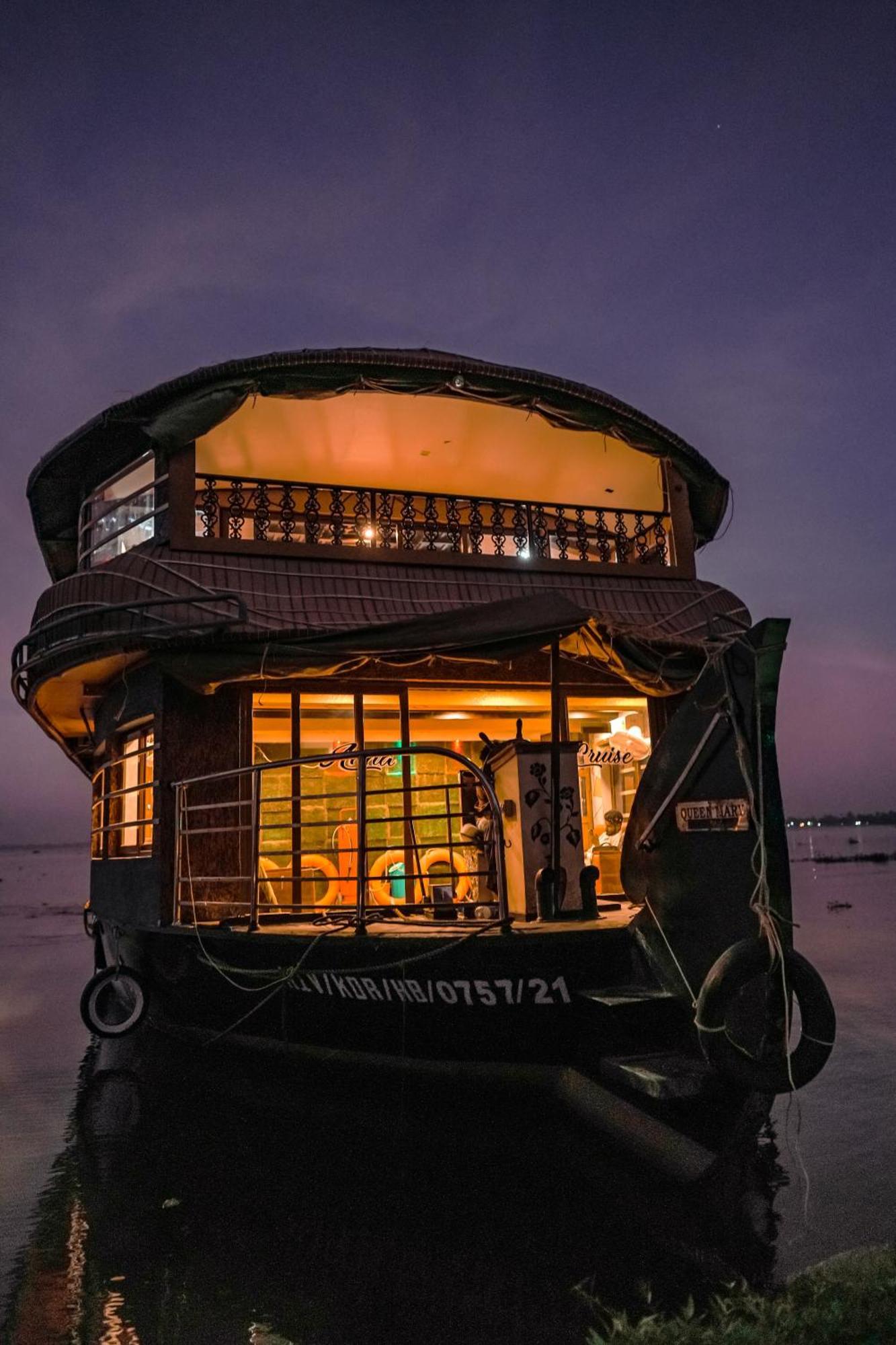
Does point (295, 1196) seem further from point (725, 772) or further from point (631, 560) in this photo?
point (631, 560)

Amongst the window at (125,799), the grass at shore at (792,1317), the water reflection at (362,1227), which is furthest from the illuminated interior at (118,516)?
the grass at shore at (792,1317)

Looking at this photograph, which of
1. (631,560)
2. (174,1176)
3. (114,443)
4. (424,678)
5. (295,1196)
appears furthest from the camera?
(631,560)

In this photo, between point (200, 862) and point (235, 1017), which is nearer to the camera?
point (235, 1017)

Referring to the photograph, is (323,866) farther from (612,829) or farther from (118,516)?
(118,516)

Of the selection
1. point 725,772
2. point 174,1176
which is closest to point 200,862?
point 174,1176

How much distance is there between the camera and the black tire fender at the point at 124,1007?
8227mm

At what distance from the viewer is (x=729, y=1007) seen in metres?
4.86

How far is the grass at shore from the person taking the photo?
3.48 m

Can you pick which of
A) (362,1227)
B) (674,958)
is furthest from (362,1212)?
(674,958)

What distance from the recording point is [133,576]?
29.7 feet

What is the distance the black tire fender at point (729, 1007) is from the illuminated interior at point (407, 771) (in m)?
3.94

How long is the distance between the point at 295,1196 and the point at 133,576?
5.81m

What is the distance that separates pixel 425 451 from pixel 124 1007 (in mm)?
7219

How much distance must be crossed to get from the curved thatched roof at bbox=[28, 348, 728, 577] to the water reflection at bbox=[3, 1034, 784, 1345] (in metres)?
6.77
